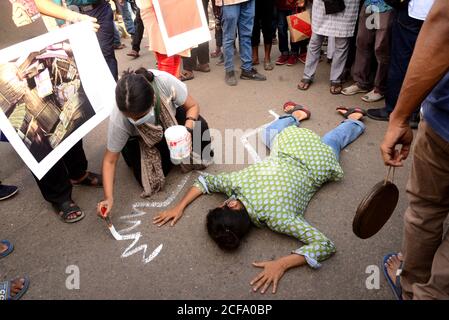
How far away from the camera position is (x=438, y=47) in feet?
3.60

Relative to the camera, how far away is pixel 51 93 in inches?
83.1

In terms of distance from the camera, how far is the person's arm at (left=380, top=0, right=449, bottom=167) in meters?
1.07

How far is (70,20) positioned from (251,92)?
2.18 meters

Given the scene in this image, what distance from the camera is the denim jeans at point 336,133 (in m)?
2.80

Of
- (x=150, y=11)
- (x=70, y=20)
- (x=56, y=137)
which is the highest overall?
(x=70, y=20)

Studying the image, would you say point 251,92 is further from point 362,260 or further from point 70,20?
point 362,260

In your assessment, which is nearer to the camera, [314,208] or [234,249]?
[234,249]

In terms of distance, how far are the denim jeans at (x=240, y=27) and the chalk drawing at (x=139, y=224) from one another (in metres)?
1.97

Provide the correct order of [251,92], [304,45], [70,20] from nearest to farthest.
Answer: [70,20] → [251,92] → [304,45]

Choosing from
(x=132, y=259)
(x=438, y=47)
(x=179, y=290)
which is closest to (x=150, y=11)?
(x=132, y=259)

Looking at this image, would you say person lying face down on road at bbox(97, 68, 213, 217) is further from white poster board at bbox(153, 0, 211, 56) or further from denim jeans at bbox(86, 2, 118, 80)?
denim jeans at bbox(86, 2, 118, 80)

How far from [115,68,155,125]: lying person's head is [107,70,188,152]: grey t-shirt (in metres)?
0.16

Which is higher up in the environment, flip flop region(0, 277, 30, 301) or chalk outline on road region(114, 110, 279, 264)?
flip flop region(0, 277, 30, 301)

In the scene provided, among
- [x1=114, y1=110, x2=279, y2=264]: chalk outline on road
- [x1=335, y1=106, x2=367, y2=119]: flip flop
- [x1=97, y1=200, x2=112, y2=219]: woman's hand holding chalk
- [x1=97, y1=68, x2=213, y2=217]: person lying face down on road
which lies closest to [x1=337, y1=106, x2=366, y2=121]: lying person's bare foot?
[x1=335, y1=106, x2=367, y2=119]: flip flop
